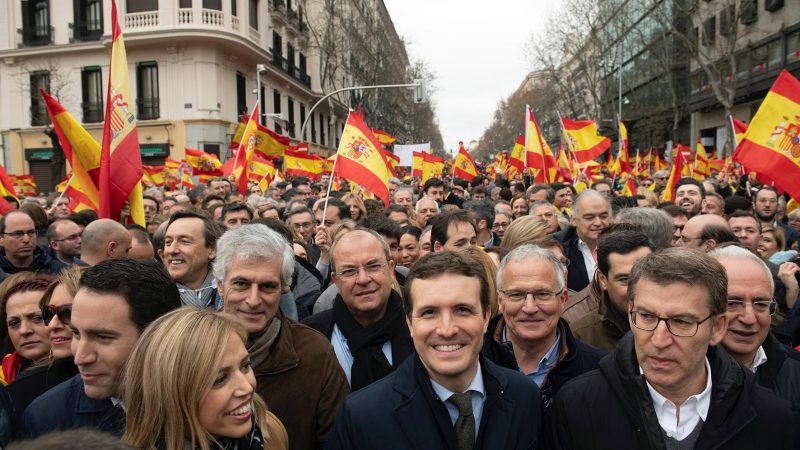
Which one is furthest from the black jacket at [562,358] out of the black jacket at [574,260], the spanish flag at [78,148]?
the spanish flag at [78,148]

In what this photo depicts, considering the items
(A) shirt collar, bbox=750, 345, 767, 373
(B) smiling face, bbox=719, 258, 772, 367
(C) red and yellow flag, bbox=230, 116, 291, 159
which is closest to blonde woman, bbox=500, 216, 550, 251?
(B) smiling face, bbox=719, 258, 772, 367

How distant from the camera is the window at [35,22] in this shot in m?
32.4

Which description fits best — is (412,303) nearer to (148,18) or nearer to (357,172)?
(357,172)

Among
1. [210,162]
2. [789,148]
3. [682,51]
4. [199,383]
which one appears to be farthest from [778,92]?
[682,51]

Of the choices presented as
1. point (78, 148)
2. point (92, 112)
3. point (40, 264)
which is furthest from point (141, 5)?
point (40, 264)

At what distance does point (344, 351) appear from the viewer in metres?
3.27

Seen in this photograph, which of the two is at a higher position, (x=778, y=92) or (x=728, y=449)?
(x=778, y=92)

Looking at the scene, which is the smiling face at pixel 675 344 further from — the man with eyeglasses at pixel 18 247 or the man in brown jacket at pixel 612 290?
the man with eyeglasses at pixel 18 247

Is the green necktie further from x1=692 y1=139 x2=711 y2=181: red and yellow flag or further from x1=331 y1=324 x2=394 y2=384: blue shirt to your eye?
x1=692 y1=139 x2=711 y2=181: red and yellow flag

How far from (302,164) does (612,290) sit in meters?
12.9

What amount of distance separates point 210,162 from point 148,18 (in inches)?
681

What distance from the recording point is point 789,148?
21.2ft

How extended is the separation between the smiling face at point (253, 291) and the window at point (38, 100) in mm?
34043

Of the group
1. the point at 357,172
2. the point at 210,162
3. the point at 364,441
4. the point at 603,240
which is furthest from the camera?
the point at 210,162
